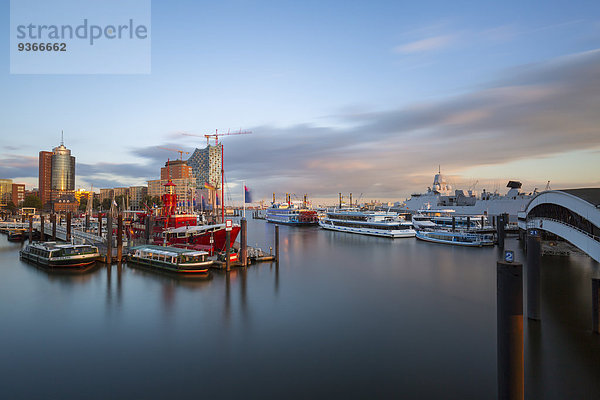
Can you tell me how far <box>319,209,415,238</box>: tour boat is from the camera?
201 ft

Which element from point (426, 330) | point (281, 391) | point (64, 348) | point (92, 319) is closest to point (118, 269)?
point (92, 319)

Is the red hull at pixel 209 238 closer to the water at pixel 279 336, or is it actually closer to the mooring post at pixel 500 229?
the water at pixel 279 336

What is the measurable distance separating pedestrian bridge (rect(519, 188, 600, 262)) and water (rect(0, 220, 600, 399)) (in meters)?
3.64

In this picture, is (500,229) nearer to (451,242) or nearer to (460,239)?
(460,239)

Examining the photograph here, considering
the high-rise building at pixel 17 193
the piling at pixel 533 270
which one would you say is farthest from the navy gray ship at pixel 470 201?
the high-rise building at pixel 17 193

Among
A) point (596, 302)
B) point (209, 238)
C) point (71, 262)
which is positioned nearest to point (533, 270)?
point (596, 302)

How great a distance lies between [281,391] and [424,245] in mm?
43162

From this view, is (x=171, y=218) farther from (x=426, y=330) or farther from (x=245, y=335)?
(x=426, y=330)

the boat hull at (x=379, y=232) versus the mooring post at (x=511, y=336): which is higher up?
the mooring post at (x=511, y=336)

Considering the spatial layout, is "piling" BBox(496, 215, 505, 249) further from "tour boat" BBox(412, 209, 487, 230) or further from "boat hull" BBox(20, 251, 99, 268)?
"boat hull" BBox(20, 251, 99, 268)

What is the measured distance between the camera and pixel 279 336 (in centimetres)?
1608

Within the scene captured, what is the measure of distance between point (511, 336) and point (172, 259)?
26036 millimetres

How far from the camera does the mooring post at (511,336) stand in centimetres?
821

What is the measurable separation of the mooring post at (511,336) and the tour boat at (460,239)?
42718 mm
